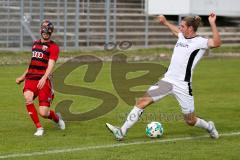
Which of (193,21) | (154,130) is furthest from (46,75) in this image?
(193,21)

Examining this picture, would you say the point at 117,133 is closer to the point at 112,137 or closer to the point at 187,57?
the point at 112,137

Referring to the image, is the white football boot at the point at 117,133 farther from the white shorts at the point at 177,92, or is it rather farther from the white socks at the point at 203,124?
the white socks at the point at 203,124

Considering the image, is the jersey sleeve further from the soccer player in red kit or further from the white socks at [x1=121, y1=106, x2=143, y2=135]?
the white socks at [x1=121, y1=106, x2=143, y2=135]

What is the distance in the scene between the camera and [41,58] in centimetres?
1252

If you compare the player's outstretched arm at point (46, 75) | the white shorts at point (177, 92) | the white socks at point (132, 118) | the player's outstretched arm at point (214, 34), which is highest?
the player's outstretched arm at point (214, 34)

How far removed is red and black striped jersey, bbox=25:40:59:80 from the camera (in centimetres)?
1249

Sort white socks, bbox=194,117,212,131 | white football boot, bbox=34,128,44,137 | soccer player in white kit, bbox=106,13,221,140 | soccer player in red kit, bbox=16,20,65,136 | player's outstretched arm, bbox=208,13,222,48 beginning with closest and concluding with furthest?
player's outstretched arm, bbox=208,13,222,48, soccer player in white kit, bbox=106,13,221,140, white socks, bbox=194,117,212,131, white football boot, bbox=34,128,44,137, soccer player in red kit, bbox=16,20,65,136

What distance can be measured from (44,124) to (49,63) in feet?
5.45

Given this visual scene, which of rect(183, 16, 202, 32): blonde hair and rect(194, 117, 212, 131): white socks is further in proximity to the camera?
rect(194, 117, 212, 131): white socks

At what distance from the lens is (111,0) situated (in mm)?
33844

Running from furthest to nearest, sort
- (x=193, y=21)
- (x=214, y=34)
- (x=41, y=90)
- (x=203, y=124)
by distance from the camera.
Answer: (x=41, y=90), (x=203, y=124), (x=193, y=21), (x=214, y=34)

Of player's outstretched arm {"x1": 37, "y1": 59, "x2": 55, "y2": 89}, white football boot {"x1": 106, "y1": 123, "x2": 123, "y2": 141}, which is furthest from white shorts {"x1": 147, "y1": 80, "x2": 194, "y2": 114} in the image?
player's outstretched arm {"x1": 37, "y1": 59, "x2": 55, "y2": 89}

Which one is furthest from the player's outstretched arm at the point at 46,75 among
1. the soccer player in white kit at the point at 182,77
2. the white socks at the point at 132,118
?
the white socks at the point at 132,118

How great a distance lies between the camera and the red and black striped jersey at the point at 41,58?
1249 cm
